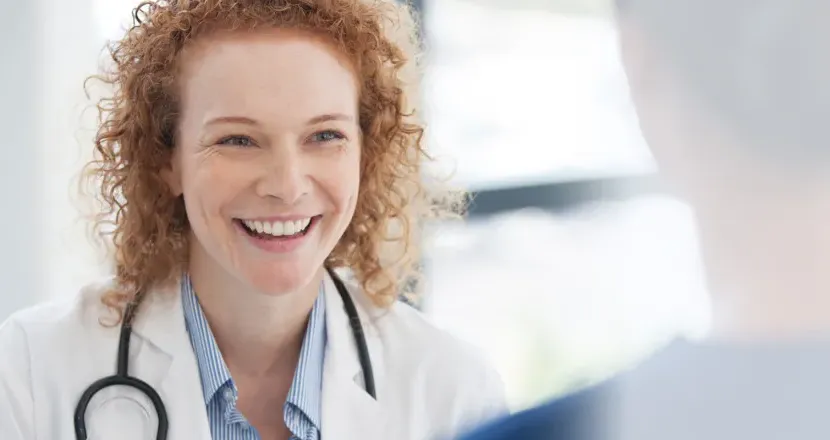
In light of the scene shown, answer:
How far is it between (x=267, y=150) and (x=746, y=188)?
99 centimetres

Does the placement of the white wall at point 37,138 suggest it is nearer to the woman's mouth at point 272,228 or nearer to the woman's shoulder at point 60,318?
the woman's shoulder at point 60,318

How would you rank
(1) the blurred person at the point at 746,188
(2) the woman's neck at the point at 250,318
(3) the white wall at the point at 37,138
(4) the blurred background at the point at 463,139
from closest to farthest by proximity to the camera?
(1) the blurred person at the point at 746,188 < (2) the woman's neck at the point at 250,318 < (4) the blurred background at the point at 463,139 < (3) the white wall at the point at 37,138

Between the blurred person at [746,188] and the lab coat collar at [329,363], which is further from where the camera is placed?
the lab coat collar at [329,363]

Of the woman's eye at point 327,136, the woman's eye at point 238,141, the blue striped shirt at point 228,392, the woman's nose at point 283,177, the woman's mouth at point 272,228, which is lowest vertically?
the blue striped shirt at point 228,392

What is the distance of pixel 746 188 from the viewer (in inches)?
9.0

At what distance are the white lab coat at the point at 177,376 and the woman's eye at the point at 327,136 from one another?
0.83ft

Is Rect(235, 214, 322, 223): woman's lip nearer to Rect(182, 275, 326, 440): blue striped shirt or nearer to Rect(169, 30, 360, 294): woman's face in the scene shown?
Rect(169, 30, 360, 294): woman's face

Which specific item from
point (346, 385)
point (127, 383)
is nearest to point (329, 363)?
point (346, 385)

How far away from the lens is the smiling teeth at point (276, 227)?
1196 mm

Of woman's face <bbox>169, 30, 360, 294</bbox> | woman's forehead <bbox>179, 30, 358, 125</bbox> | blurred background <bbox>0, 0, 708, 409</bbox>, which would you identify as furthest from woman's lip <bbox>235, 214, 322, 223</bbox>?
blurred background <bbox>0, 0, 708, 409</bbox>

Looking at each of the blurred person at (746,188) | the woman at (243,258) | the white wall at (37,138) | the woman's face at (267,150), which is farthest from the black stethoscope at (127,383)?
the blurred person at (746,188)

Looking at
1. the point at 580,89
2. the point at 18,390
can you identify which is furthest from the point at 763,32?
the point at 580,89

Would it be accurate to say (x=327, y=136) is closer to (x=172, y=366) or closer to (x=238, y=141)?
(x=238, y=141)

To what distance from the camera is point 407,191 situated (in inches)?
57.7
